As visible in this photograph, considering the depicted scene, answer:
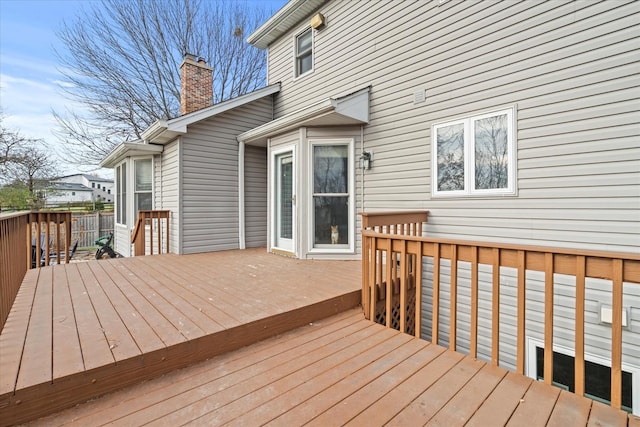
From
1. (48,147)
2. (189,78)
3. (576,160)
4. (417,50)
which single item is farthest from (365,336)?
(48,147)

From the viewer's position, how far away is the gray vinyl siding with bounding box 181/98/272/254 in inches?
233

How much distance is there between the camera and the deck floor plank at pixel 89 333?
1.82m

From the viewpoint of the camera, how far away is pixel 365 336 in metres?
2.57

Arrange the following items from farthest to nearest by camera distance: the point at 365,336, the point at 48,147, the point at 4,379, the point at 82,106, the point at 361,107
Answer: the point at 48,147 → the point at 82,106 → the point at 361,107 → the point at 365,336 → the point at 4,379

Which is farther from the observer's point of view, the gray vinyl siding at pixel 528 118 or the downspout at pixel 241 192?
the downspout at pixel 241 192

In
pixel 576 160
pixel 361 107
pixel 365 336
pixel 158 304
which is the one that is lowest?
pixel 365 336

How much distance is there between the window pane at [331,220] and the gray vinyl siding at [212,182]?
7.39ft

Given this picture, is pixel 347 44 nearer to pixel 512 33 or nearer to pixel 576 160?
pixel 512 33

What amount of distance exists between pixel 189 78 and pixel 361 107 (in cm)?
418

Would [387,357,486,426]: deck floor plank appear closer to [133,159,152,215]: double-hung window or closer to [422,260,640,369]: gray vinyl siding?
[422,260,640,369]: gray vinyl siding

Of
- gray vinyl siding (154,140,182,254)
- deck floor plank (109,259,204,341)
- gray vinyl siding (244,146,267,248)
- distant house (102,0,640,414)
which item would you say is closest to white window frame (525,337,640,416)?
distant house (102,0,640,414)

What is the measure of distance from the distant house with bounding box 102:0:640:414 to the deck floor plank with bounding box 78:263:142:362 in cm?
256

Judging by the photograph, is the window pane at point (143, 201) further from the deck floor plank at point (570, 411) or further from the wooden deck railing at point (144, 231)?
the deck floor plank at point (570, 411)

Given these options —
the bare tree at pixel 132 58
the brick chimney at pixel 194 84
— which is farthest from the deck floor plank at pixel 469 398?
the bare tree at pixel 132 58
